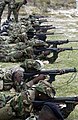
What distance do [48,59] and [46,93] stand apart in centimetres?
465

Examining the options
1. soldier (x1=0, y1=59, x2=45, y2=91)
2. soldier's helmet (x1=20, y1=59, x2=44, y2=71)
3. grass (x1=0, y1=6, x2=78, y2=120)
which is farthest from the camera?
grass (x1=0, y1=6, x2=78, y2=120)

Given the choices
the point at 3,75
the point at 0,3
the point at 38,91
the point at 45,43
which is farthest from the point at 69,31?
the point at 38,91

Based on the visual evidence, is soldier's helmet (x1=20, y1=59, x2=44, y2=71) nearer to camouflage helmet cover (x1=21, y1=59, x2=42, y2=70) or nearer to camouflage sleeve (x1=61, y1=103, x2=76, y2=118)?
camouflage helmet cover (x1=21, y1=59, x2=42, y2=70)

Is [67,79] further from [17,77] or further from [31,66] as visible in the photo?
[17,77]

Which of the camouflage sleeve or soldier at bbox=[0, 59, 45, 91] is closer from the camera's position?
the camouflage sleeve

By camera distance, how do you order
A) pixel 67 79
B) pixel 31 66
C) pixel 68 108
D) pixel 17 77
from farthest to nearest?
→ pixel 67 79, pixel 31 66, pixel 17 77, pixel 68 108

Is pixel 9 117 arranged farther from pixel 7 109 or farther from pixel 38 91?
pixel 38 91

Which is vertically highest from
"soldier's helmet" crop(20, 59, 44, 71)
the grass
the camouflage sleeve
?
"soldier's helmet" crop(20, 59, 44, 71)

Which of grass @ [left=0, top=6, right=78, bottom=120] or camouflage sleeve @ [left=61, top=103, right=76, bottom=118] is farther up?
camouflage sleeve @ [left=61, top=103, right=76, bottom=118]

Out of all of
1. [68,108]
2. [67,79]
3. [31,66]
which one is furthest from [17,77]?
[67,79]

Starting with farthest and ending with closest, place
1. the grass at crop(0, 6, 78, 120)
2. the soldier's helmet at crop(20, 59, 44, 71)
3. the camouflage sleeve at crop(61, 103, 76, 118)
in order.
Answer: the grass at crop(0, 6, 78, 120) → the soldier's helmet at crop(20, 59, 44, 71) → the camouflage sleeve at crop(61, 103, 76, 118)

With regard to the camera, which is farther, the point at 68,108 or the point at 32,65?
the point at 32,65

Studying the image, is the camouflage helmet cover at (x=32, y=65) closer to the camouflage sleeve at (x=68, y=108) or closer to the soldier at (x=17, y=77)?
the soldier at (x=17, y=77)

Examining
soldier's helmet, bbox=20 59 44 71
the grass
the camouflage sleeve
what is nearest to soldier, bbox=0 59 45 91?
soldier's helmet, bbox=20 59 44 71
